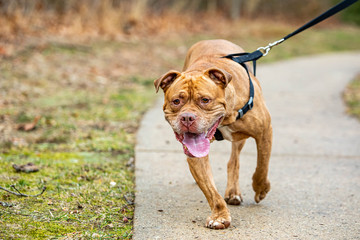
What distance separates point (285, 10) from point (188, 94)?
2621 cm

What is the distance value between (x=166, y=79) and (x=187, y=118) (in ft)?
1.82

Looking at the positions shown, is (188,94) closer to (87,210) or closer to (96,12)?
(87,210)

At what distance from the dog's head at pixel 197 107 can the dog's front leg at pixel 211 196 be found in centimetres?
34

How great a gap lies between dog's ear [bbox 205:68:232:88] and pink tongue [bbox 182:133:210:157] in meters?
0.45

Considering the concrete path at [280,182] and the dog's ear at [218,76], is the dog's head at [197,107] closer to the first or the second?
the dog's ear at [218,76]

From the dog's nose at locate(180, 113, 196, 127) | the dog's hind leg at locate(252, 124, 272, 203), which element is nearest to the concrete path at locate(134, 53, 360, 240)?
the dog's hind leg at locate(252, 124, 272, 203)

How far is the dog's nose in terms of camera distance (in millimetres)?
3670

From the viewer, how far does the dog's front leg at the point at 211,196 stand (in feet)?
→ 12.9

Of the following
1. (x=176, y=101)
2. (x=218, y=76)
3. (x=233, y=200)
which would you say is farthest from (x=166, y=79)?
(x=233, y=200)

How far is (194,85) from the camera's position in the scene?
384 cm

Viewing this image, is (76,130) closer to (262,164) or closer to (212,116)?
(262,164)

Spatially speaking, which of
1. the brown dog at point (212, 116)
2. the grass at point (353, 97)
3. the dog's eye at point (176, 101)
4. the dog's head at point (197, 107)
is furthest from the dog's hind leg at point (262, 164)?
the grass at point (353, 97)

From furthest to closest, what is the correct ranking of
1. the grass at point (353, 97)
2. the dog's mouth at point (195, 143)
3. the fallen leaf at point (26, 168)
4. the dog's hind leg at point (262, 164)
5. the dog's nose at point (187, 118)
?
the grass at point (353, 97) < the fallen leaf at point (26, 168) < the dog's hind leg at point (262, 164) < the dog's mouth at point (195, 143) < the dog's nose at point (187, 118)

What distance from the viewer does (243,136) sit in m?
A: 4.45
